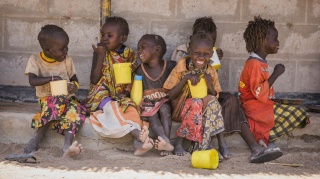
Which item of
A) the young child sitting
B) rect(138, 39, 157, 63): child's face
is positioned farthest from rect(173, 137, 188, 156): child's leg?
rect(138, 39, 157, 63): child's face

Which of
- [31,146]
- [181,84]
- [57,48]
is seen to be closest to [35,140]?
[31,146]

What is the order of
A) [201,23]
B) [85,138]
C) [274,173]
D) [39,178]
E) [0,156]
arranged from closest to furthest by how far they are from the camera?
[39,178] → [274,173] → [0,156] → [85,138] → [201,23]

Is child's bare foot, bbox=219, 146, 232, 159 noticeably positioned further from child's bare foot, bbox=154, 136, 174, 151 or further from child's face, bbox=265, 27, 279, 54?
child's face, bbox=265, 27, 279, 54

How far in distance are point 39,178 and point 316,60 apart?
3.25m

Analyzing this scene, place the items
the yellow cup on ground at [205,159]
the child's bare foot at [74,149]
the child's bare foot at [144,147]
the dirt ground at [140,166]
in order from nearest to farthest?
the dirt ground at [140,166], the yellow cup on ground at [205,159], the child's bare foot at [74,149], the child's bare foot at [144,147]

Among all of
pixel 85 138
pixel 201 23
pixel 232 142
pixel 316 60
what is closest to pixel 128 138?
pixel 85 138

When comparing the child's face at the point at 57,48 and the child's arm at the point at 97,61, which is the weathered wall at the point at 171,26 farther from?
the child's face at the point at 57,48

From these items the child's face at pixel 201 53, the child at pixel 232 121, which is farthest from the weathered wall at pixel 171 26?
the child's face at pixel 201 53

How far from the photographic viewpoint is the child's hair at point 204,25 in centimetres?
573

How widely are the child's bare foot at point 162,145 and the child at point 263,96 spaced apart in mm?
818

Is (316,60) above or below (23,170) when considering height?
above

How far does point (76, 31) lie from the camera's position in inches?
244

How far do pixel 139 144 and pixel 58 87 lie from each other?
2.73 feet

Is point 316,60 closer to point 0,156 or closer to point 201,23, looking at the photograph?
point 201,23
